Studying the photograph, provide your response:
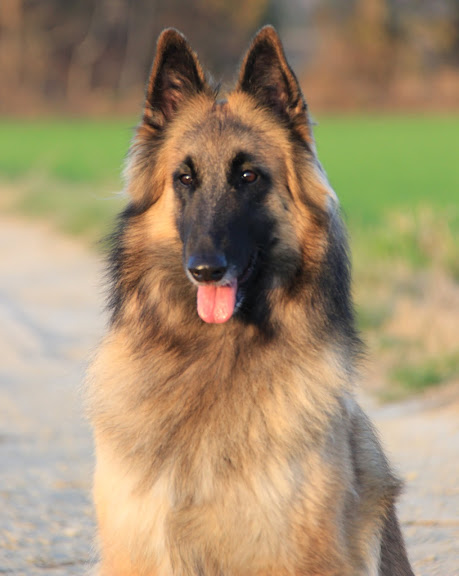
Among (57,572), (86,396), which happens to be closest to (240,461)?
(86,396)

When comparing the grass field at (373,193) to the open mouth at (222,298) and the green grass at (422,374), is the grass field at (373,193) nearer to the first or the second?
the green grass at (422,374)

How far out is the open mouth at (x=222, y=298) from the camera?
4.02 meters

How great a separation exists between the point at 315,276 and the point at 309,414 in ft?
1.78

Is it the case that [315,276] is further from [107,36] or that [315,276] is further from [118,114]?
[107,36]

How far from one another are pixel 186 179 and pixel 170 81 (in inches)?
17.6

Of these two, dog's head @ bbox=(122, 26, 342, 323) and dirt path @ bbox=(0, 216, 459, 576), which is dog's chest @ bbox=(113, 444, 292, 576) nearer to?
dog's head @ bbox=(122, 26, 342, 323)

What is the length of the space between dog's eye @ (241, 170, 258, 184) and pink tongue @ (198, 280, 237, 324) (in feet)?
1.39

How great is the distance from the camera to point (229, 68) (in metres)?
28.6

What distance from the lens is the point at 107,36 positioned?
198 feet

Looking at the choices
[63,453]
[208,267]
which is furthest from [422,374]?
[208,267]

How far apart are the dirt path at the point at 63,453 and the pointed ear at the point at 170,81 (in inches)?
85.9

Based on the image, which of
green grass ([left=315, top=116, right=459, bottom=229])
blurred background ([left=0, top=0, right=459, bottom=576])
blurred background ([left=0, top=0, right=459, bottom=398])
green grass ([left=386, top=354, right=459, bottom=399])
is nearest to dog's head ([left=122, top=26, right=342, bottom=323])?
blurred background ([left=0, top=0, right=459, bottom=576])

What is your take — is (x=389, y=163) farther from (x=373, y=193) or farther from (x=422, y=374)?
(x=422, y=374)

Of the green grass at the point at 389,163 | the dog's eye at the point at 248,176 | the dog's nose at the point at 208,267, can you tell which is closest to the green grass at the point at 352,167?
the green grass at the point at 389,163
